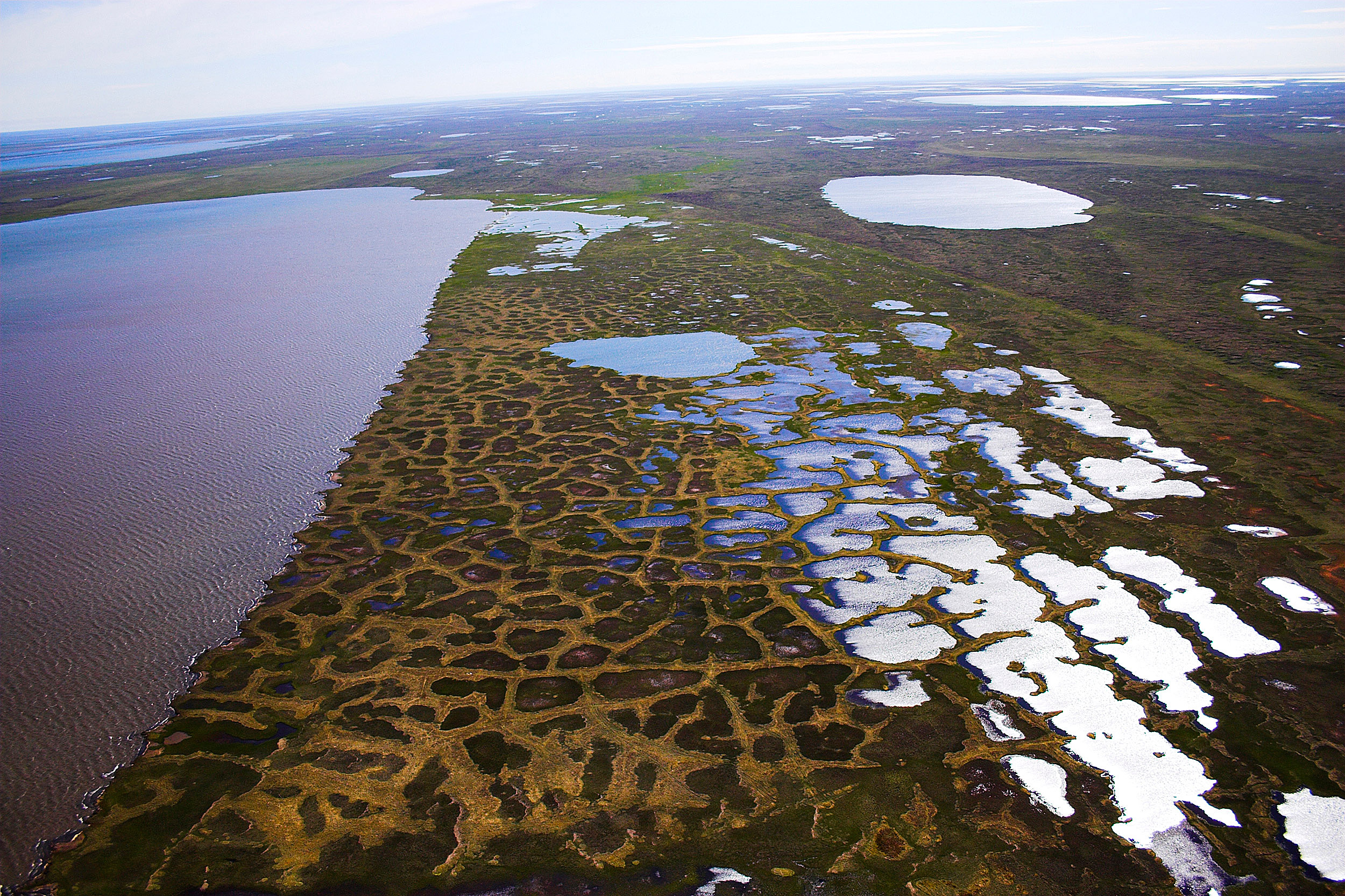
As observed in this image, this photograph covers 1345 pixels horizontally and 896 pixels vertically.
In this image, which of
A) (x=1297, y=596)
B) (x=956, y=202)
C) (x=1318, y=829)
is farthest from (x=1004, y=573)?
(x=956, y=202)

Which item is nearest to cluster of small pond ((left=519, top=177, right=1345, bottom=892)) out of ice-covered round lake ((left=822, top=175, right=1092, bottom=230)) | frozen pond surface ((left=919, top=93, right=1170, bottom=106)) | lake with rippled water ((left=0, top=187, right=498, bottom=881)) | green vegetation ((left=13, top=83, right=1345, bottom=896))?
green vegetation ((left=13, top=83, right=1345, bottom=896))

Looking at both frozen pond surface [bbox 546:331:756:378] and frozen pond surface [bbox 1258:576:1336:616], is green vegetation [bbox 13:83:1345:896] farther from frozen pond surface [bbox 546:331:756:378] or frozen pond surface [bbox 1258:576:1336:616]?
frozen pond surface [bbox 546:331:756:378]

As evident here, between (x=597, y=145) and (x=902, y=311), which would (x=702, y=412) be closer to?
(x=902, y=311)

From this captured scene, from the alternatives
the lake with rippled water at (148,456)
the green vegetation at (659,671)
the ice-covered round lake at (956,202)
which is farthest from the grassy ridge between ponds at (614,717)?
the ice-covered round lake at (956,202)

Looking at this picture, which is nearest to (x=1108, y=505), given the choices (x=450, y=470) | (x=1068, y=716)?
(x=1068, y=716)

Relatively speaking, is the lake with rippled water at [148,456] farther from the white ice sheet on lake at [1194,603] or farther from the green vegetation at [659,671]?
the white ice sheet on lake at [1194,603]
